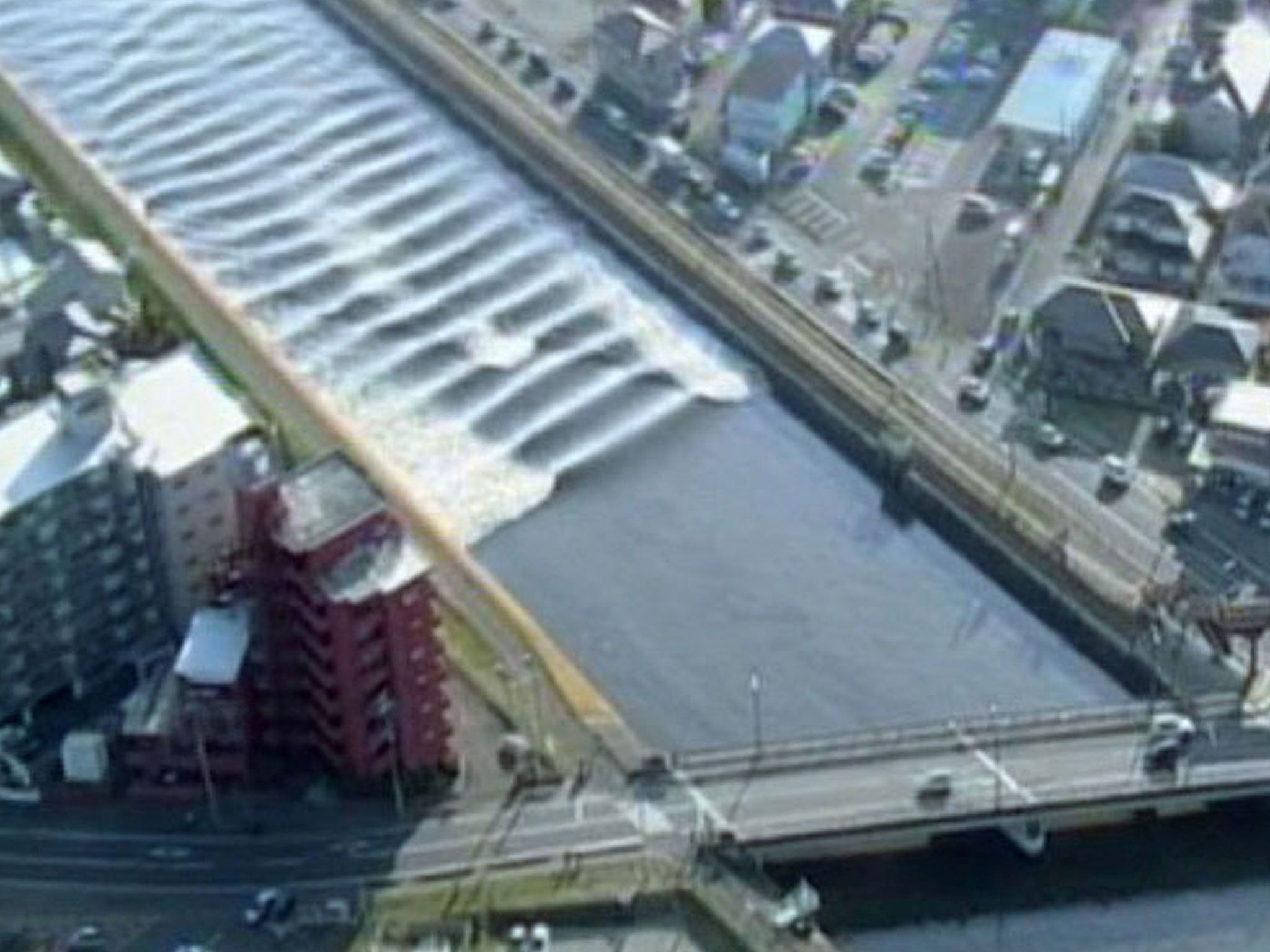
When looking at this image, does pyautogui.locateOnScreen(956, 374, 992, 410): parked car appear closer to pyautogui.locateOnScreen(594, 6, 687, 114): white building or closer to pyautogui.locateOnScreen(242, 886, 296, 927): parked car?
pyautogui.locateOnScreen(594, 6, 687, 114): white building

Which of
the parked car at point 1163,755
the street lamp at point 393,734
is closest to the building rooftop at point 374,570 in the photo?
the street lamp at point 393,734

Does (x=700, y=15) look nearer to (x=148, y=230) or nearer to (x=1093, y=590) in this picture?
(x=148, y=230)

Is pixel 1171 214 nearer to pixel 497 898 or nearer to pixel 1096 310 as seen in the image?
pixel 1096 310

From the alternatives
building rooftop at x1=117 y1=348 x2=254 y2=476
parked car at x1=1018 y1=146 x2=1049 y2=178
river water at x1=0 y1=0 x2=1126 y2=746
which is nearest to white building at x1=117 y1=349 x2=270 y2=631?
building rooftop at x1=117 y1=348 x2=254 y2=476

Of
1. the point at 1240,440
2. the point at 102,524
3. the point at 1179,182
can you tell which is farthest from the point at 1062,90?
the point at 102,524

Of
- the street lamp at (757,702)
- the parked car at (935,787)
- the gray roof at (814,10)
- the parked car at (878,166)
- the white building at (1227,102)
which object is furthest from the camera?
the gray roof at (814,10)

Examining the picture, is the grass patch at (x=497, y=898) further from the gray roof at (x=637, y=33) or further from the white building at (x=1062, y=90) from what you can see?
the gray roof at (x=637, y=33)

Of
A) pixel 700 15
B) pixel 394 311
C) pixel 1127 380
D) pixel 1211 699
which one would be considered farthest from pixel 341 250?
pixel 1211 699
